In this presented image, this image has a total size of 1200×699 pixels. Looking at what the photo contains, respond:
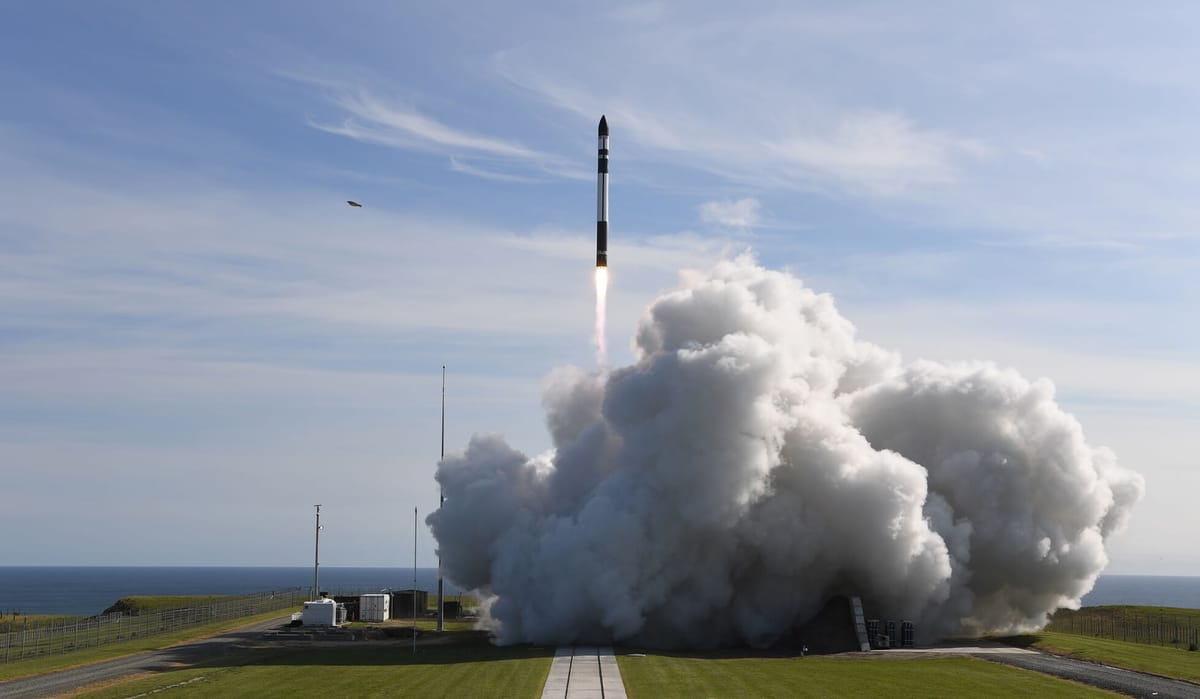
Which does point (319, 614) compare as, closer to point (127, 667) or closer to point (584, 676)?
point (127, 667)

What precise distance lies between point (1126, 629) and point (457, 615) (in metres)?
49.2

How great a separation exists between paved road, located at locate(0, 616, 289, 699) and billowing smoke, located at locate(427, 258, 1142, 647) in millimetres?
14285

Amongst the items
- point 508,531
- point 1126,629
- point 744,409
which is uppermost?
point 744,409

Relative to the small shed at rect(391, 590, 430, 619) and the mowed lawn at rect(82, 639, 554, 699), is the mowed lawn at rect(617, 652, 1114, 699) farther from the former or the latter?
the small shed at rect(391, 590, 430, 619)

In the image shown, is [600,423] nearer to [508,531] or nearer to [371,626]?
[508,531]

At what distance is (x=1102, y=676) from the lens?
48.0 meters

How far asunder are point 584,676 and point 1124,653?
29.6m

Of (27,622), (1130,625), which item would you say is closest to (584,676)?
(1130,625)

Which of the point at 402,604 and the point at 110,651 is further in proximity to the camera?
the point at 402,604

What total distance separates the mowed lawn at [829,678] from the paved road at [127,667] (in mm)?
20899

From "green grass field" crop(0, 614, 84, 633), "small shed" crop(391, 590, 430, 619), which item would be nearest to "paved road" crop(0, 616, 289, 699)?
"small shed" crop(391, 590, 430, 619)

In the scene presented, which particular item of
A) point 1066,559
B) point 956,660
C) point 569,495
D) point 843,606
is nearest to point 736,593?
point 843,606

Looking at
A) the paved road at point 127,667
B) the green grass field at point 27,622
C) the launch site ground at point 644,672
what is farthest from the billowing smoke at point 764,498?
the green grass field at point 27,622

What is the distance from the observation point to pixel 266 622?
82.2m
